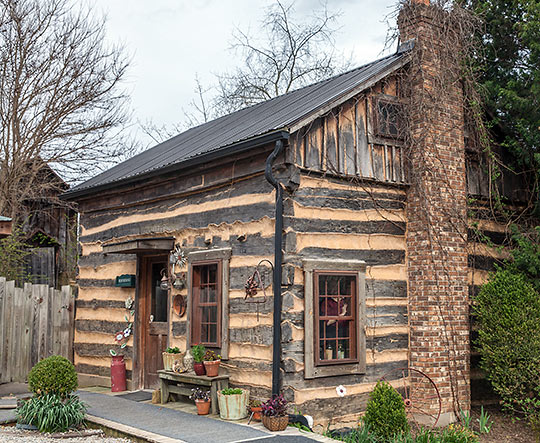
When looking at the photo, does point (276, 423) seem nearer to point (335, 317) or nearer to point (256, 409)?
point (256, 409)

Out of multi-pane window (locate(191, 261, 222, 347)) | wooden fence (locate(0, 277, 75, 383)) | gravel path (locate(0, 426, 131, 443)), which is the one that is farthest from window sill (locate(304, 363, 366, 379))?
wooden fence (locate(0, 277, 75, 383))

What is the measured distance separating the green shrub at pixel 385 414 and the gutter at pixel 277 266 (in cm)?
127

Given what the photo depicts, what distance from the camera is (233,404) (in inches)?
328

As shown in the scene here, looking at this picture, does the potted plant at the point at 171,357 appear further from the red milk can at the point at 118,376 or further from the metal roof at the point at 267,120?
the metal roof at the point at 267,120

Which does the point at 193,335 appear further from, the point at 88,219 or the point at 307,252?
the point at 88,219

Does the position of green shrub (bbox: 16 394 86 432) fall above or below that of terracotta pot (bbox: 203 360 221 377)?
below

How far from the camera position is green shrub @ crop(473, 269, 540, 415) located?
29.9 ft

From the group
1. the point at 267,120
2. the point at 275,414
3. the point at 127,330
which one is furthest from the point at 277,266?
the point at 127,330

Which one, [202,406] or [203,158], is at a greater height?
[203,158]

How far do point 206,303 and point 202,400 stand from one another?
1555mm

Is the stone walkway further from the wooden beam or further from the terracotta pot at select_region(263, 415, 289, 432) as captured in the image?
the wooden beam

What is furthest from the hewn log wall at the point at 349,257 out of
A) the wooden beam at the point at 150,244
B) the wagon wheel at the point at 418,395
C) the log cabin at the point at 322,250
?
the wooden beam at the point at 150,244

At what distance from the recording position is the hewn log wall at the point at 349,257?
8.34m

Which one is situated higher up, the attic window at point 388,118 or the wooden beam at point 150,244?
the attic window at point 388,118
